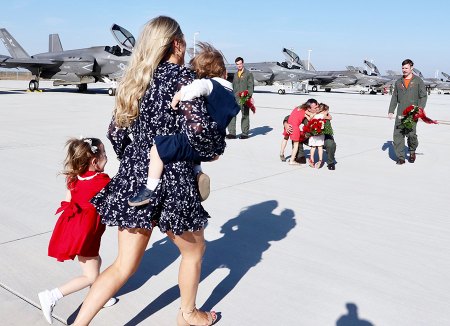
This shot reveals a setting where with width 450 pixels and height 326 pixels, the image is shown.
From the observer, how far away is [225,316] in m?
2.93

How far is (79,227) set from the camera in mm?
2701

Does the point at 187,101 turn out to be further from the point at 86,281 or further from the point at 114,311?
the point at 114,311

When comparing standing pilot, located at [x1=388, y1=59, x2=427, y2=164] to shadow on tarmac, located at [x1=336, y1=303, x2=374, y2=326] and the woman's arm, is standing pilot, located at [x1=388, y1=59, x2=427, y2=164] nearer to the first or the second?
shadow on tarmac, located at [x1=336, y1=303, x2=374, y2=326]

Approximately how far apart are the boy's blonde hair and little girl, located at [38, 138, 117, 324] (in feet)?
3.06

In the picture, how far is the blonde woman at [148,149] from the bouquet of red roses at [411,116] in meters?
6.92

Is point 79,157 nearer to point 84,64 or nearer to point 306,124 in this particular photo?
point 306,124

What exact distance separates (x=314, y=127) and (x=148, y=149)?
569cm

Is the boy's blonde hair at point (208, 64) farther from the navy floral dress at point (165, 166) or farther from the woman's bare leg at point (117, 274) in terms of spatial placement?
the woman's bare leg at point (117, 274)

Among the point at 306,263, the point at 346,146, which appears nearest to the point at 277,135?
the point at 346,146

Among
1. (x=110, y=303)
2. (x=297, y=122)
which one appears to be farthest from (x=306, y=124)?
(x=110, y=303)

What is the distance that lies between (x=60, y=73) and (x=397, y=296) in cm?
2611

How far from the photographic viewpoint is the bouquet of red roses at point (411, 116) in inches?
319

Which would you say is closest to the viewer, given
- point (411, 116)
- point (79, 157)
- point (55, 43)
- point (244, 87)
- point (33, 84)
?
point (79, 157)

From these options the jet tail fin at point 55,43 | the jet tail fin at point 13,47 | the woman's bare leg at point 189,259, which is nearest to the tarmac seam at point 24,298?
the woman's bare leg at point 189,259
